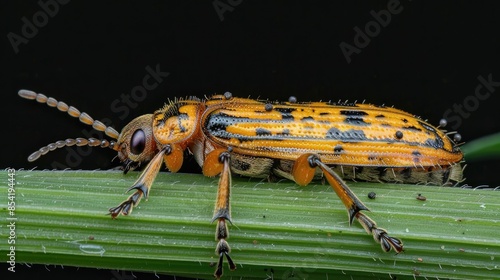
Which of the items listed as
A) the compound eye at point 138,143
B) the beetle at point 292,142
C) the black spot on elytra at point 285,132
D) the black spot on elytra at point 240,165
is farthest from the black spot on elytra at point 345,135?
the compound eye at point 138,143

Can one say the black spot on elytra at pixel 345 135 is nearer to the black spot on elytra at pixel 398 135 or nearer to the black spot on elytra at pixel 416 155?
the black spot on elytra at pixel 398 135

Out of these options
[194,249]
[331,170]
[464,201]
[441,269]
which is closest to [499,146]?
[464,201]

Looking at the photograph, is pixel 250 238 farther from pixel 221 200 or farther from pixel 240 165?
pixel 240 165

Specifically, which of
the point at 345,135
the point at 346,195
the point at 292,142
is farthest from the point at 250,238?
the point at 345,135

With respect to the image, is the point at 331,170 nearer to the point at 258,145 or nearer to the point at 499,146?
the point at 258,145

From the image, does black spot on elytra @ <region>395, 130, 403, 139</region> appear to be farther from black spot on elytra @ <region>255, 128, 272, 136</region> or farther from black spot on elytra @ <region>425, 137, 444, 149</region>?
black spot on elytra @ <region>255, 128, 272, 136</region>

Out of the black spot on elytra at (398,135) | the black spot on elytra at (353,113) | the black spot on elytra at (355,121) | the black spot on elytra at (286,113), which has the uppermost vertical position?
the black spot on elytra at (286,113)

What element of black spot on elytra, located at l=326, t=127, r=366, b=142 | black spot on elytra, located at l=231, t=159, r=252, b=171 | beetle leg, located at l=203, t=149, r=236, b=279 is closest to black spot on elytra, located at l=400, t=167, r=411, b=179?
black spot on elytra, located at l=326, t=127, r=366, b=142
